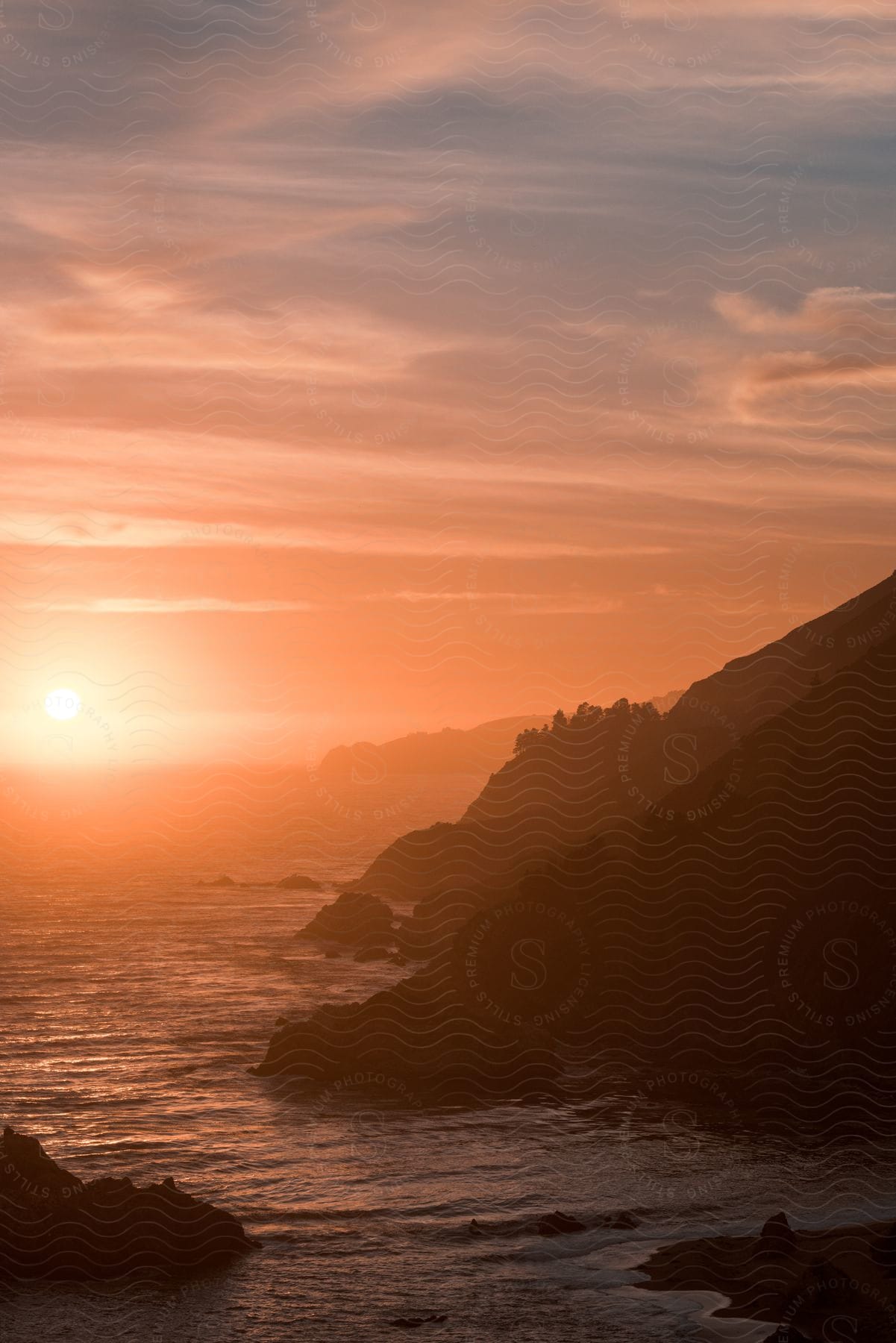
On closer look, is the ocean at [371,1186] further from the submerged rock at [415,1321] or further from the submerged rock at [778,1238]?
the submerged rock at [778,1238]

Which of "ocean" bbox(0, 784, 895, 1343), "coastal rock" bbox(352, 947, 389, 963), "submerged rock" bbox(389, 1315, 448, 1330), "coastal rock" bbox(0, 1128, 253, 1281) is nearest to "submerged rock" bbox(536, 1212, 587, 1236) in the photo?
"ocean" bbox(0, 784, 895, 1343)

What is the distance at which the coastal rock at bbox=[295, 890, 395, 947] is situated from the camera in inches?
5364

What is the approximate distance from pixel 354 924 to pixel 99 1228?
288ft

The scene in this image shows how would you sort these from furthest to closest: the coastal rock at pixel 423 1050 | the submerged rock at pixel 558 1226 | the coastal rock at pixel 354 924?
the coastal rock at pixel 354 924
the coastal rock at pixel 423 1050
the submerged rock at pixel 558 1226

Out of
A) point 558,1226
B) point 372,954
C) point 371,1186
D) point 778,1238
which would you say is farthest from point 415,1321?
point 372,954

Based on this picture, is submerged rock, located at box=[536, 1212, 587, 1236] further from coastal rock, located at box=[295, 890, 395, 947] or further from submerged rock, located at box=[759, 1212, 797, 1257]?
coastal rock, located at box=[295, 890, 395, 947]

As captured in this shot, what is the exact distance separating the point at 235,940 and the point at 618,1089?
266ft

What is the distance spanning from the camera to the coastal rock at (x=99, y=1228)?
51750 mm

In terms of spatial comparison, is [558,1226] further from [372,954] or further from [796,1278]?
[372,954]

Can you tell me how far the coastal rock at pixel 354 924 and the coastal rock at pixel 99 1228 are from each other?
3141 inches

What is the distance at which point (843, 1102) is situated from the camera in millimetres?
70062

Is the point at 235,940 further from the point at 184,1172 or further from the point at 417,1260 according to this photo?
the point at 417,1260

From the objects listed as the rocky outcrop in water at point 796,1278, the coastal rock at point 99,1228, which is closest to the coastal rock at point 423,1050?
the coastal rock at point 99,1228

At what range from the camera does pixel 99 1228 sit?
174 ft
